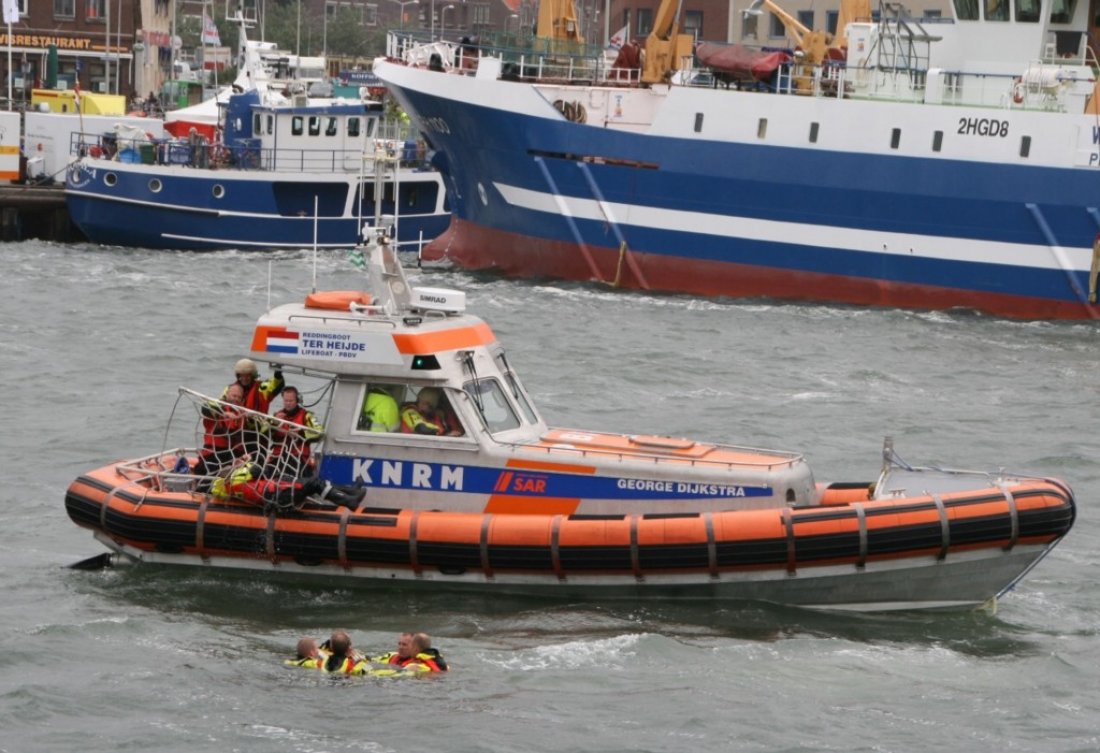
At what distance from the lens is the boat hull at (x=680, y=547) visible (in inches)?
625

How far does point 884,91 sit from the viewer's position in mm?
37969

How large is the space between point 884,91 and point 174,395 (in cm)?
1703

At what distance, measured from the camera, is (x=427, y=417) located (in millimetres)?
16984

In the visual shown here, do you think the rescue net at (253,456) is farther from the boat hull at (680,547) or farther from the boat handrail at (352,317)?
the boat handrail at (352,317)

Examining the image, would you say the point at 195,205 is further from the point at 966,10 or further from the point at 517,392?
the point at 517,392

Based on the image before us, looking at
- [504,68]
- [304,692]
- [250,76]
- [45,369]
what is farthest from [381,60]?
[304,692]

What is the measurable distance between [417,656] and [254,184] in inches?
1293

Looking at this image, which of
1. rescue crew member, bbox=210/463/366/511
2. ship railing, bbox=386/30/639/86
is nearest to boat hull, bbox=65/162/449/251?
ship railing, bbox=386/30/639/86

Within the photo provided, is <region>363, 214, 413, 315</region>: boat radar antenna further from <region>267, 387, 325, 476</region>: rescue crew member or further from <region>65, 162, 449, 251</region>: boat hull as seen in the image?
<region>65, 162, 449, 251</region>: boat hull

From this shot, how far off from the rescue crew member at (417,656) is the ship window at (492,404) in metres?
2.67

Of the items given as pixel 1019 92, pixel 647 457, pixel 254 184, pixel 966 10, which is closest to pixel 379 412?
pixel 647 457

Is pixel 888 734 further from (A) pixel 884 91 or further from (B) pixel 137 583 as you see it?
(A) pixel 884 91

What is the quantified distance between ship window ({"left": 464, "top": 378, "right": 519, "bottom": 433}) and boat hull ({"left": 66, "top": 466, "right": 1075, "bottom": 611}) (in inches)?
36.3

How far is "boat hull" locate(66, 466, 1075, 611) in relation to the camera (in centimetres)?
1588
